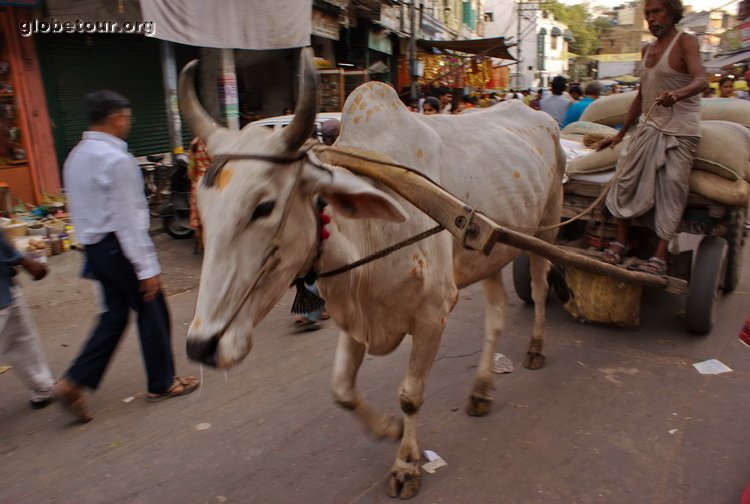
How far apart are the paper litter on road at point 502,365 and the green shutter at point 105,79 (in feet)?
21.8

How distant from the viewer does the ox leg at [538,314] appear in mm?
3994

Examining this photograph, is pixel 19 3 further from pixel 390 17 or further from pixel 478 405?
pixel 390 17

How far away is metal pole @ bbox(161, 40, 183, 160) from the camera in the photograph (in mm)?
8125

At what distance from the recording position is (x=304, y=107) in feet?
5.88

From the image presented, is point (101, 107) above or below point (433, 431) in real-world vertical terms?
above

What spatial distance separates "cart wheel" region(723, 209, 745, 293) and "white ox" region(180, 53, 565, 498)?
4.24ft

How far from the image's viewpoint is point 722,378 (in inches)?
145

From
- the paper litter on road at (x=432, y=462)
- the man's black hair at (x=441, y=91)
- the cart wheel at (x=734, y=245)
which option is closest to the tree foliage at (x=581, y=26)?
the man's black hair at (x=441, y=91)

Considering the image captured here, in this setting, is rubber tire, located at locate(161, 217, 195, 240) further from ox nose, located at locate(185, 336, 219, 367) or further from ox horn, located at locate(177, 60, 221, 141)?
ox nose, located at locate(185, 336, 219, 367)

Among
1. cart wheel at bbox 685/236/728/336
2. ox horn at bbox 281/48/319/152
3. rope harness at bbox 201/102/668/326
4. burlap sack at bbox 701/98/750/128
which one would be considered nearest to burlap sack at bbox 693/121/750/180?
cart wheel at bbox 685/236/728/336

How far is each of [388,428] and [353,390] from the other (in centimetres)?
31

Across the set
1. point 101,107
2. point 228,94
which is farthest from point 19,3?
point 101,107

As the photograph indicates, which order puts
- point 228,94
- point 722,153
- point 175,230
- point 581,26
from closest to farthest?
point 722,153 < point 175,230 < point 228,94 < point 581,26

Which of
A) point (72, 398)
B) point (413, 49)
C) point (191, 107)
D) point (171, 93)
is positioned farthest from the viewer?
point (413, 49)
